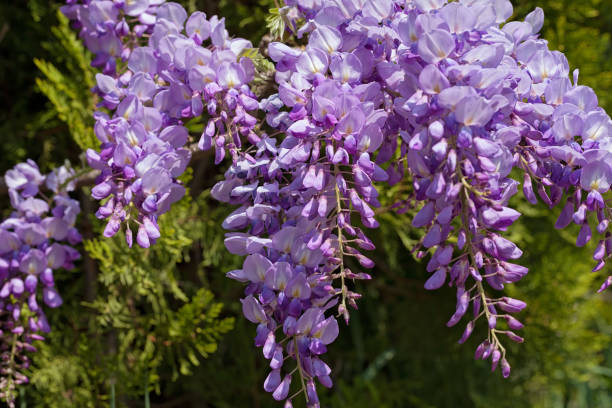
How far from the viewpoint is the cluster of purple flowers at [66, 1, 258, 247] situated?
814 mm

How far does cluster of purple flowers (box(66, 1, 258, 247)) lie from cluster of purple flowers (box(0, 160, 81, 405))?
319 millimetres

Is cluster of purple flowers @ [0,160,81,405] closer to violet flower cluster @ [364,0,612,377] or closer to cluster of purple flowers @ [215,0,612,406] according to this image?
cluster of purple flowers @ [215,0,612,406]

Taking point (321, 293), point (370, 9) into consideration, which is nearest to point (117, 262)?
point (321, 293)

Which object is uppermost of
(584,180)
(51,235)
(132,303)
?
(584,180)

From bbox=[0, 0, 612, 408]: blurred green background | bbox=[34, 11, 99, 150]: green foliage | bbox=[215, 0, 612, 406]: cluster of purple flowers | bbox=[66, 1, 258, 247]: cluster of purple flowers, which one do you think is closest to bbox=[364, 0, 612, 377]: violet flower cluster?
bbox=[215, 0, 612, 406]: cluster of purple flowers

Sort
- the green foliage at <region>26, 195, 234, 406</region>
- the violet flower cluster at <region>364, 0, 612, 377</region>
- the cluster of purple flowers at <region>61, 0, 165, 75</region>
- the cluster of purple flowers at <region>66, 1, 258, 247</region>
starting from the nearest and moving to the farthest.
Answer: the violet flower cluster at <region>364, 0, 612, 377</region> → the cluster of purple flowers at <region>66, 1, 258, 247</region> → the cluster of purple flowers at <region>61, 0, 165, 75</region> → the green foliage at <region>26, 195, 234, 406</region>

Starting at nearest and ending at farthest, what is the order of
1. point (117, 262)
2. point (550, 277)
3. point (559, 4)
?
point (117, 262) → point (559, 4) → point (550, 277)

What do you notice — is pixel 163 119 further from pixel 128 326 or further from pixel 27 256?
pixel 128 326

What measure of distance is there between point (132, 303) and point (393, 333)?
3.19 ft

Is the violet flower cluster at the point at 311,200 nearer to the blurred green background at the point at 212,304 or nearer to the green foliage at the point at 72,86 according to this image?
the blurred green background at the point at 212,304

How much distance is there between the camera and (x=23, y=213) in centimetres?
119

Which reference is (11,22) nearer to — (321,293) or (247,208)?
(247,208)

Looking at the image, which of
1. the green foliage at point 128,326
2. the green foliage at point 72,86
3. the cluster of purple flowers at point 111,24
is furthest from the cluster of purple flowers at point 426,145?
the green foliage at point 72,86

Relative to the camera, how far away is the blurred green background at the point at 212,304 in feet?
4.49
